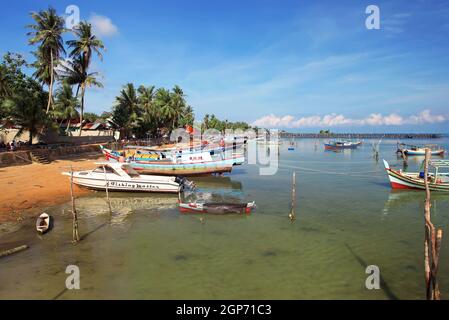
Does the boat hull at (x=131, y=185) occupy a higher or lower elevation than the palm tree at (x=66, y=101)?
lower

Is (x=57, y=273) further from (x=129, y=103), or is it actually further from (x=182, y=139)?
(x=182, y=139)

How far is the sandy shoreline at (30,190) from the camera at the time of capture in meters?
18.1

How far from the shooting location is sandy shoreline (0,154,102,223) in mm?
18066

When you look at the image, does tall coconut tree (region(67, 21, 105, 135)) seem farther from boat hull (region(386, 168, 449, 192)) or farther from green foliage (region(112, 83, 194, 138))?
boat hull (region(386, 168, 449, 192))

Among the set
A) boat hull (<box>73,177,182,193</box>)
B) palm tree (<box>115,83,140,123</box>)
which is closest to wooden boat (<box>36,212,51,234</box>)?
boat hull (<box>73,177,182,193</box>)

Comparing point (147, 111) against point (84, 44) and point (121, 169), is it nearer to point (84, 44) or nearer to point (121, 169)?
point (84, 44)

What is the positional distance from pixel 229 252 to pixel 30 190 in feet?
55.4

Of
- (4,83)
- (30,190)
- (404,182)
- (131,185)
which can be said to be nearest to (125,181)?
(131,185)

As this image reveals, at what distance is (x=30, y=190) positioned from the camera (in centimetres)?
2173

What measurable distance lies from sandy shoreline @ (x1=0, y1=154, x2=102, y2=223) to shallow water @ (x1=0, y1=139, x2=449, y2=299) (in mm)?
1507

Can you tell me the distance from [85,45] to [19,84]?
10.6m

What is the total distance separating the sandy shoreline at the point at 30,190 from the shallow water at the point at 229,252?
4.94 ft

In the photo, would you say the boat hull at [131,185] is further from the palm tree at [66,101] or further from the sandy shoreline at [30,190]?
the palm tree at [66,101]

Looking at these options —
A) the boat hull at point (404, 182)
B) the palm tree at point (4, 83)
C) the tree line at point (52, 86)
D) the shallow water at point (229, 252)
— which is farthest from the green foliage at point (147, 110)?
the boat hull at point (404, 182)
